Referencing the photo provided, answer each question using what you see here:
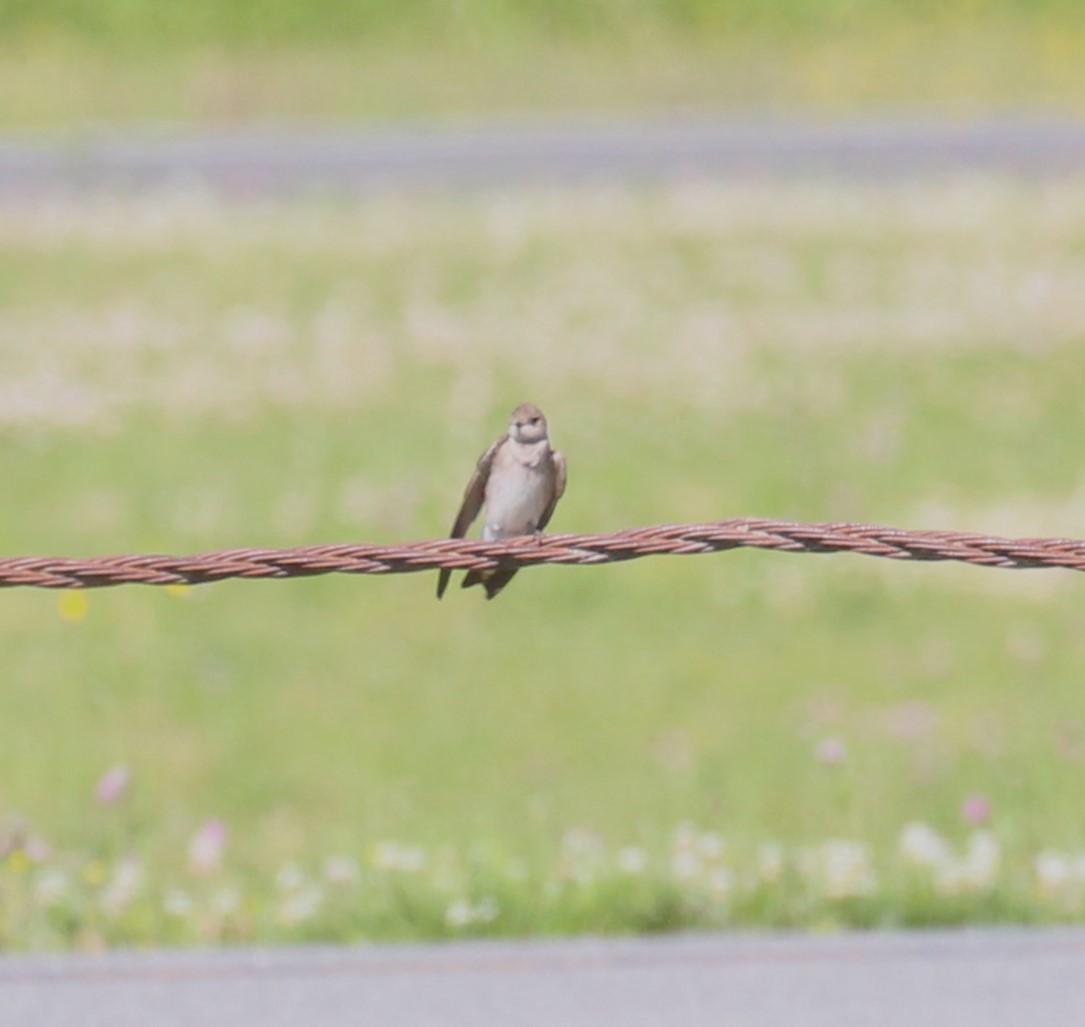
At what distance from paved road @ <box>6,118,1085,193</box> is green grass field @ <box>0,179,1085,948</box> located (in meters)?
4.21

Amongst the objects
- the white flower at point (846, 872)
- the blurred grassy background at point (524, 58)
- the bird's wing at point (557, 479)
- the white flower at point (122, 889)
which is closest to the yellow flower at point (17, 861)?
the white flower at point (122, 889)

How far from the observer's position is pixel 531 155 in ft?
62.8

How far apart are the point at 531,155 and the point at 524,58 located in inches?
209

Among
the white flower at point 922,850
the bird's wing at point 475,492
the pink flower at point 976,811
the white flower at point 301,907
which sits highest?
the bird's wing at point 475,492

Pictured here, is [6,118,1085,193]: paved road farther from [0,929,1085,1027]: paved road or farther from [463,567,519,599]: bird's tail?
[463,567,519,599]: bird's tail

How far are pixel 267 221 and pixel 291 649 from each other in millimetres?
9096

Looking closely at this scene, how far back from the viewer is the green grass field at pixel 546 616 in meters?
4.81

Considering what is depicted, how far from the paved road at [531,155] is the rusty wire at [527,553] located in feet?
51.2

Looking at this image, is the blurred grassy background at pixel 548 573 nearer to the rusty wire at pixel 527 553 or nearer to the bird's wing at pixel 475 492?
the bird's wing at pixel 475 492

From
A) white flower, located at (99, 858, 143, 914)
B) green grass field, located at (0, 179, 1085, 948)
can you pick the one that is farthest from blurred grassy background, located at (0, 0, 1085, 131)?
white flower, located at (99, 858, 143, 914)

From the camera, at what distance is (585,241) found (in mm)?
14719

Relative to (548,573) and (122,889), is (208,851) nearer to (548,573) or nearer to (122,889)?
(122,889)

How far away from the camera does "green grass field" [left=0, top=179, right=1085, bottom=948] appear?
15.8ft

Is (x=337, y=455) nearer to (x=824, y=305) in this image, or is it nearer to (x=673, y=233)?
(x=824, y=305)
